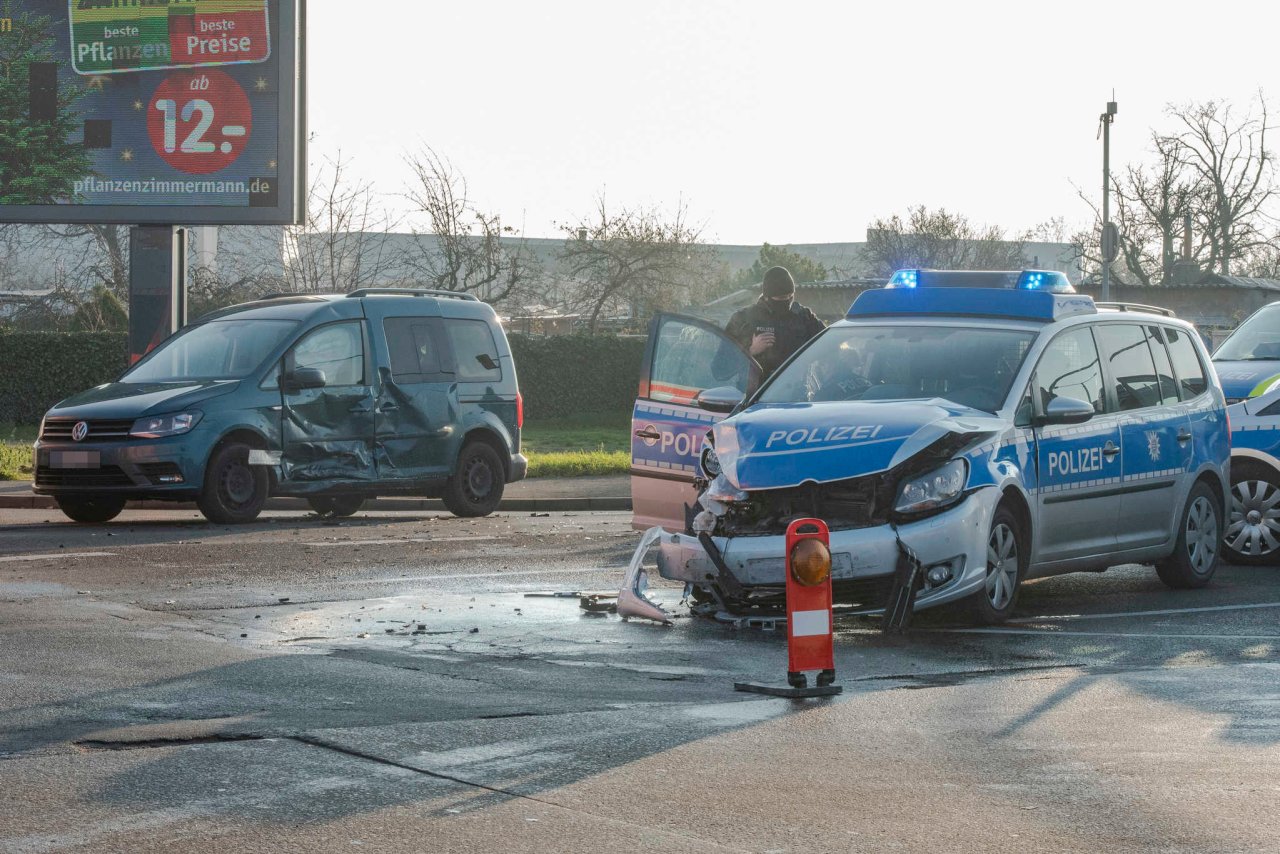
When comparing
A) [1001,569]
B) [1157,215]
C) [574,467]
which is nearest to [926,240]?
[1157,215]

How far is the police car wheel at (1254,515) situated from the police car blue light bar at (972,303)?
2511mm

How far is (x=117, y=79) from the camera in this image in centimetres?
2148

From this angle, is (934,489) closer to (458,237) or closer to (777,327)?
(777,327)

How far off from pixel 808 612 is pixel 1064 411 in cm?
311

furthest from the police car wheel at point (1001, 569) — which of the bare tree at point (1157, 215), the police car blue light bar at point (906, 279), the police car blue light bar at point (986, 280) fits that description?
the bare tree at point (1157, 215)

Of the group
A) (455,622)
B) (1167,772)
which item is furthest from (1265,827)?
(455,622)

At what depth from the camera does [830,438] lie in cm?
915

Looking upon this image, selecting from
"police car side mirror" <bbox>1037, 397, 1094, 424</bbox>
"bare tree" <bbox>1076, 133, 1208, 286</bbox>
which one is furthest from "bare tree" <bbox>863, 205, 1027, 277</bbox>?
"police car side mirror" <bbox>1037, 397, 1094, 424</bbox>

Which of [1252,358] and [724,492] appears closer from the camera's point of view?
[724,492]

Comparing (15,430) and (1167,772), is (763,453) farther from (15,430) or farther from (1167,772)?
(15,430)

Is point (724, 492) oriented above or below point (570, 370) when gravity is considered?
above

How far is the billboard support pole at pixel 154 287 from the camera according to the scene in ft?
70.7

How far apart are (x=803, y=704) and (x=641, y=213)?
137ft

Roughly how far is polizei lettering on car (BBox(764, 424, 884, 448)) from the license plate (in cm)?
735
